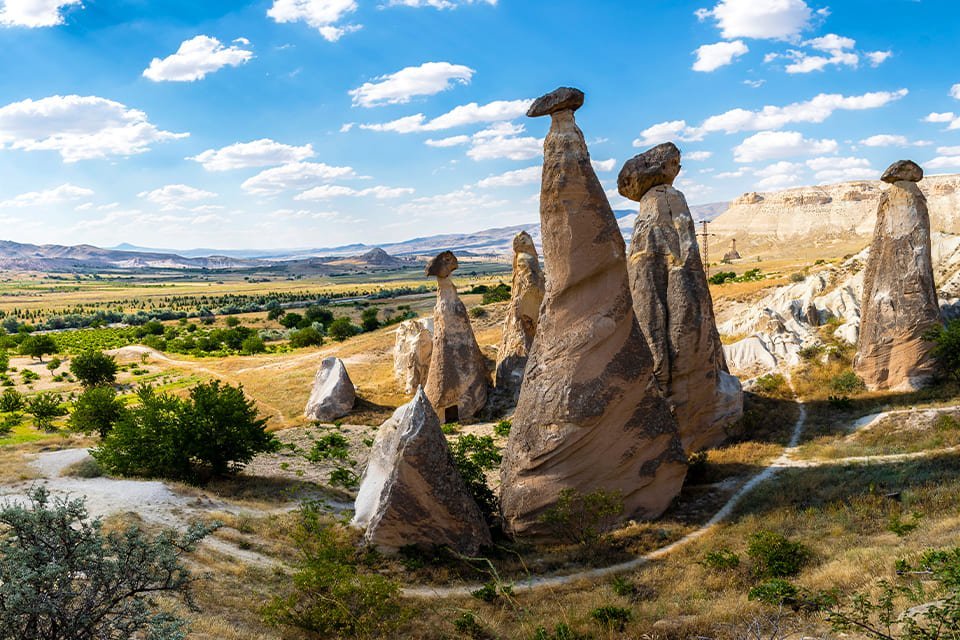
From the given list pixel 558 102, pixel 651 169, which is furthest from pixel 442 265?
pixel 558 102

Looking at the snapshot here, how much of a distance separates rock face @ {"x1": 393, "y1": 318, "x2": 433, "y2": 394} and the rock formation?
498 inches

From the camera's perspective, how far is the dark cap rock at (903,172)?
1894 cm

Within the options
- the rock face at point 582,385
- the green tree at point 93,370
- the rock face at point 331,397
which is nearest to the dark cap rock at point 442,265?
the rock face at point 331,397

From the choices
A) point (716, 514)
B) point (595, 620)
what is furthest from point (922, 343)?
point (595, 620)

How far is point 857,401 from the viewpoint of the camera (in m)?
19.4

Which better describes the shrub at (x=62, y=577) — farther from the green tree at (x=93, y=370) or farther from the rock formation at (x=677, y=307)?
the green tree at (x=93, y=370)

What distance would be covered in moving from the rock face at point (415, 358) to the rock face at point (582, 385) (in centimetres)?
1463

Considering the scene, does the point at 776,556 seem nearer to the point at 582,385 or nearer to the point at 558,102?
the point at 582,385

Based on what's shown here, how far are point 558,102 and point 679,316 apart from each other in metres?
7.04

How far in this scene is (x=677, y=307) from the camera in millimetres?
17234

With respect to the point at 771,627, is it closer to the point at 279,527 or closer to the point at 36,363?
the point at 279,527

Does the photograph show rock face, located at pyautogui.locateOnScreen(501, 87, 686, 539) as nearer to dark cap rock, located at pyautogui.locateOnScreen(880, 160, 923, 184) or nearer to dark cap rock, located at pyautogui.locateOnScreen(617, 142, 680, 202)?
dark cap rock, located at pyautogui.locateOnScreen(617, 142, 680, 202)

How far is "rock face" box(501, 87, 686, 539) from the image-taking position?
12734mm

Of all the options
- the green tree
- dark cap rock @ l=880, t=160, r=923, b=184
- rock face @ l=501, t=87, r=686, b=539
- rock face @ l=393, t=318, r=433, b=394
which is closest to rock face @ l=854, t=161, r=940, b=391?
dark cap rock @ l=880, t=160, r=923, b=184
